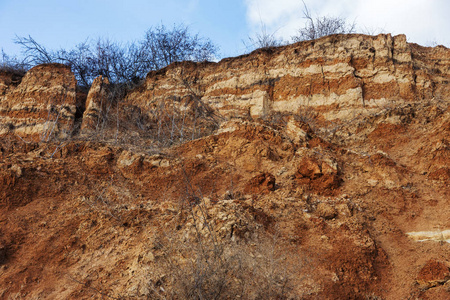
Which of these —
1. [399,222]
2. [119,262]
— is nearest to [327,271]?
[399,222]

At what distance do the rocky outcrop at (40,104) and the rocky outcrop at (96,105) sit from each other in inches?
32.3

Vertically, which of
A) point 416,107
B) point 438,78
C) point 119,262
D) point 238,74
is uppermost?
point 238,74

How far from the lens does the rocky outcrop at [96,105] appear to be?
13914 mm

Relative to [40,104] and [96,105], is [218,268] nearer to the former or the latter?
[96,105]

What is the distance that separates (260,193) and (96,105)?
9983 mm

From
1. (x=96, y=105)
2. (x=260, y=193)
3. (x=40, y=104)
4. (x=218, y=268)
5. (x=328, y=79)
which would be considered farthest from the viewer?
(x=40, y=104)

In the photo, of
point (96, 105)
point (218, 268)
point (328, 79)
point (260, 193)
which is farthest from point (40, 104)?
point (218, 268)

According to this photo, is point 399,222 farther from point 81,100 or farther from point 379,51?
point 81,100

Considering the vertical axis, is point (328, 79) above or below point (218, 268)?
above

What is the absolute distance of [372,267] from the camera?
5.39 m

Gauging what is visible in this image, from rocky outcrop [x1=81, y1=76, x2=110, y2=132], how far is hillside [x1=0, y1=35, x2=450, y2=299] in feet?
0.33

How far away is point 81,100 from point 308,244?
43.6 feet

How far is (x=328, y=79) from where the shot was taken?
538 inches

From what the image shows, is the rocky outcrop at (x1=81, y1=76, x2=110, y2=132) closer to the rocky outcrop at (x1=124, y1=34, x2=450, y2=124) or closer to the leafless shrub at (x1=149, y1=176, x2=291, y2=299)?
the rocky outcrop at (x1=124, y1=34, x2=450, y2=124)
